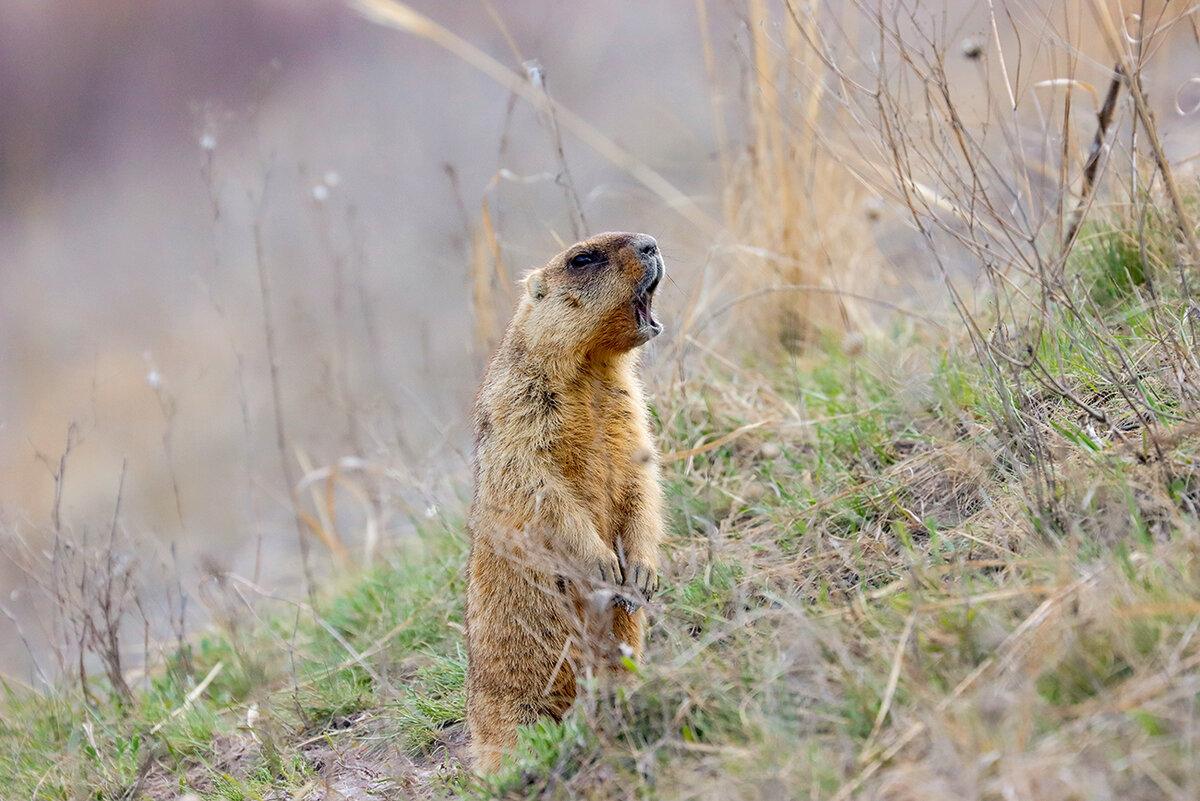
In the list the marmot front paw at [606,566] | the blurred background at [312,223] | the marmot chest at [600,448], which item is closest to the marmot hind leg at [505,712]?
the marmot front paw at [606,566]

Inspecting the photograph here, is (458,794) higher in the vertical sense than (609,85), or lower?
lower

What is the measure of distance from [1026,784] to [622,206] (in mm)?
9484

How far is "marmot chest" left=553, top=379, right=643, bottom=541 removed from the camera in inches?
149

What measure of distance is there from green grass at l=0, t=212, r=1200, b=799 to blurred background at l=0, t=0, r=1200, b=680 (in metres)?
1.14

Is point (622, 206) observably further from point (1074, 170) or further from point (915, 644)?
point (915, 644)

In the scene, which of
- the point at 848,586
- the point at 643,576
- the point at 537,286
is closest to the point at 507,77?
the point at 537,286

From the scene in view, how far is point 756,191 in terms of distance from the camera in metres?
6.15

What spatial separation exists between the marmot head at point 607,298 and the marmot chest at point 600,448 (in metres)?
0.19

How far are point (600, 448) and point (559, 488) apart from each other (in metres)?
0.23

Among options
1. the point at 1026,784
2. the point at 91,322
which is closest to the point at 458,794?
the point at 1026,784

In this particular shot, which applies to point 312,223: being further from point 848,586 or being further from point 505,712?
point 848,586

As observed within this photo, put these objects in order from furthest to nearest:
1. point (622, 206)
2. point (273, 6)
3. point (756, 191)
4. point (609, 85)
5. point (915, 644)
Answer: point (273, 6) → point (609, 85) → point (622, 206) → point (756, 191) → point (915, 644)

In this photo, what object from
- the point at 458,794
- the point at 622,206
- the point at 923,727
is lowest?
the point at 458,794

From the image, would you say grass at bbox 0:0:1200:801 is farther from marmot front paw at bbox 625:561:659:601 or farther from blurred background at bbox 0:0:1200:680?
blurred background at bbox 0:0:1200:680
